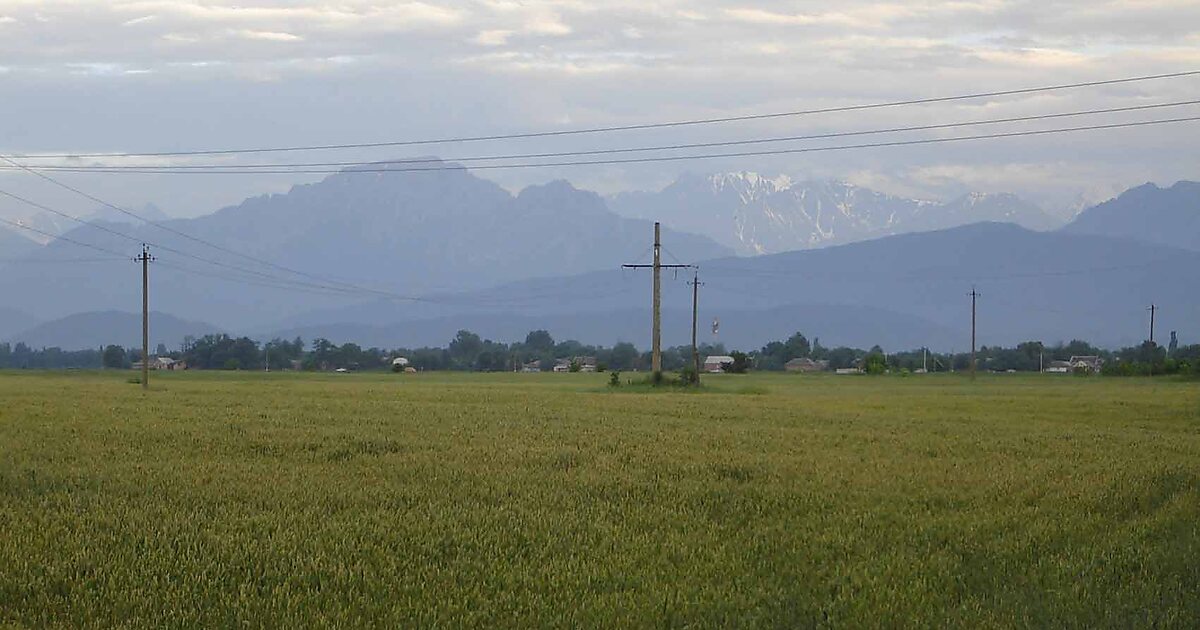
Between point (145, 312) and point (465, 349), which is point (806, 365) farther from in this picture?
point (145, 312)

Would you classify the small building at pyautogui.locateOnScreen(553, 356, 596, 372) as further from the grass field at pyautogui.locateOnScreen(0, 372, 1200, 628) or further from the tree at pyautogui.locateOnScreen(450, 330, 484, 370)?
the grass field at pyautogui.locateOnScreen(0, 372, 1200, 628)

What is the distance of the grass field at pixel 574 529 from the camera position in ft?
37.4

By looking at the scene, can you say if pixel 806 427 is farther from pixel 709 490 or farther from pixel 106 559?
pixel 106 559

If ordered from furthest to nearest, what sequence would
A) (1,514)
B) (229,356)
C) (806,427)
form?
1. (229,356)
2. (806,427)
3. (1,514)

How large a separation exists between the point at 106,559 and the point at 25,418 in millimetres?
15436

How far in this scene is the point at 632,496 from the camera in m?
16.8

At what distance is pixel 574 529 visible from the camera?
1431cm

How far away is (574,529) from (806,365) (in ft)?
495

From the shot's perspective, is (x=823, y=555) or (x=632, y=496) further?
(x=632, y=496)

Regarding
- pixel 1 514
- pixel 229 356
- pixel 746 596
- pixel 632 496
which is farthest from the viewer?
pixel 229 356

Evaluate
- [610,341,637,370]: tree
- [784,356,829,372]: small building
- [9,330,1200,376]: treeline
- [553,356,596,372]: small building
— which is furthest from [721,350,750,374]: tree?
[610,341,637,370]: tree

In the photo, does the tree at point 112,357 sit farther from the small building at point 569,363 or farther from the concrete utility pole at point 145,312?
the concrete utility pole at point 145,312

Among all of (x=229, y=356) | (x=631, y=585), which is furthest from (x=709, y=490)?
(x=229, y=356)

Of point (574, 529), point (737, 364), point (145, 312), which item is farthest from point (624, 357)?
point (574, 529)
